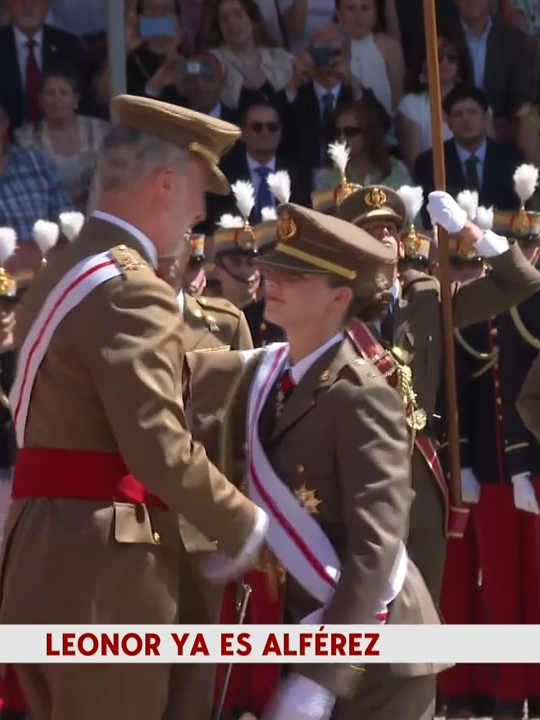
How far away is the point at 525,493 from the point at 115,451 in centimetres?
329

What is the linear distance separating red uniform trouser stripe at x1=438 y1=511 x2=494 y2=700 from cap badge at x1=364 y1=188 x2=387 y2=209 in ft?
4.76

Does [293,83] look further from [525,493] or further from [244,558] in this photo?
[244,558]

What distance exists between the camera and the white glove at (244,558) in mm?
3041

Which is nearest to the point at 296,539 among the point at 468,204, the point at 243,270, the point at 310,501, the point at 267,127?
the point at 310,501

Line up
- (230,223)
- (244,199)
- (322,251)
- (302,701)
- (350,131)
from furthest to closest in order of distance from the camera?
(350,131) → (244,199) → (230,223) → (322,251) → (302,701)

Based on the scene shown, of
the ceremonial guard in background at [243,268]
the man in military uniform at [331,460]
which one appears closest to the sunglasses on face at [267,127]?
the ceremonial guard in background at [243,268]

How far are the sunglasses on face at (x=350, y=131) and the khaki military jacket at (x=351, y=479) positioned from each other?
17.3ft

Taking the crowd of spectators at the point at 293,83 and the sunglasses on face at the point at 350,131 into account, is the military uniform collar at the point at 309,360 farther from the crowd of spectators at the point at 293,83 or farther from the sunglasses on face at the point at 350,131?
the sunglasses on face at the point at 350,131

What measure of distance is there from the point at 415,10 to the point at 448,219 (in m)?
3.41

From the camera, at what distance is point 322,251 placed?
329 cm

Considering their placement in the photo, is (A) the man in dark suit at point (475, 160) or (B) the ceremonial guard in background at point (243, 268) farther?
(A) the man in dark suit at point (475, 160)

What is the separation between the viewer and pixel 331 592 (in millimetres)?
3125

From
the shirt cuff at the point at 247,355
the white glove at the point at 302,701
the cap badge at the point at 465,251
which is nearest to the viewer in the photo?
the white glove at the point at 302,701

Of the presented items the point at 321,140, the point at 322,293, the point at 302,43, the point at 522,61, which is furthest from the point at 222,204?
the point at 322,293
